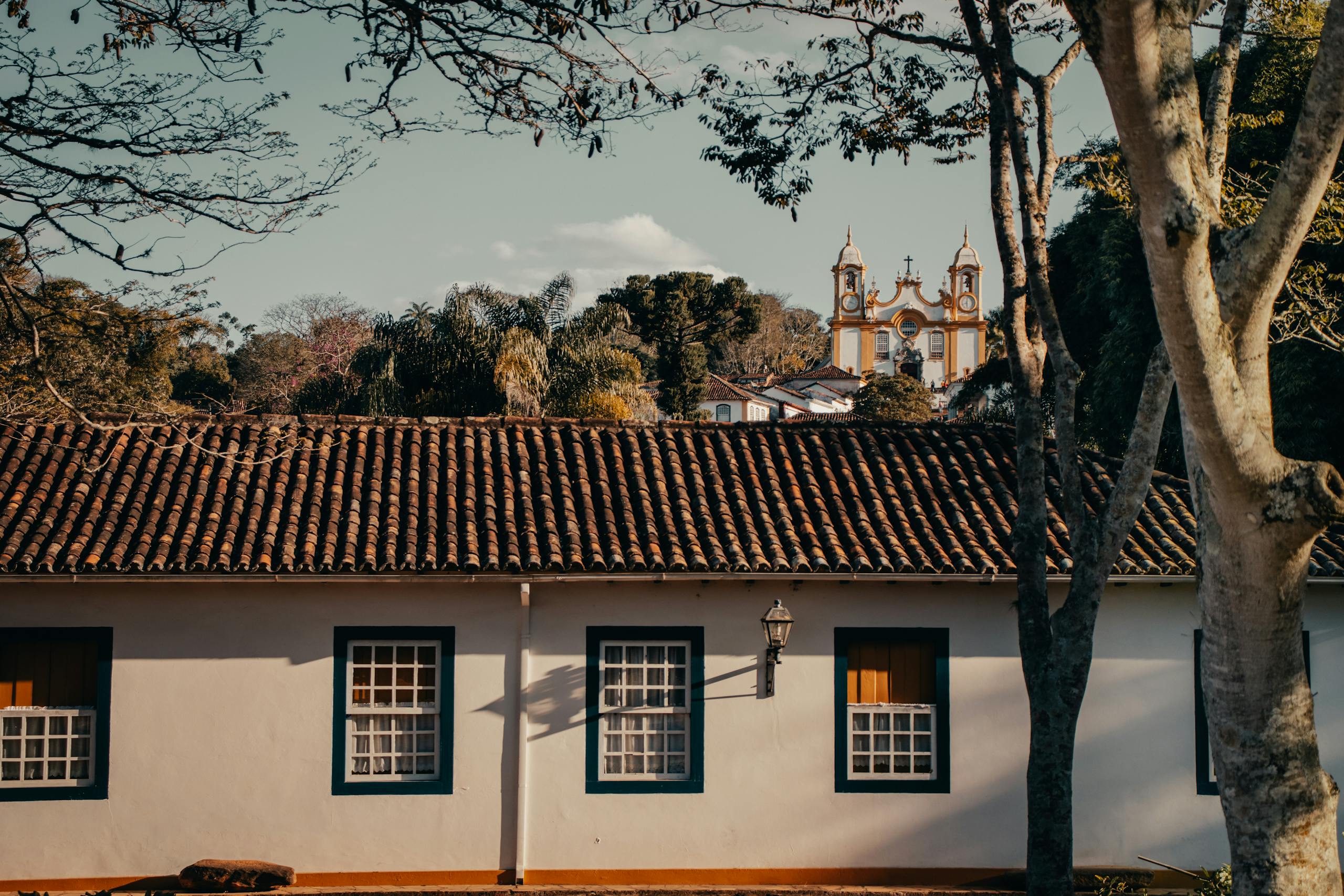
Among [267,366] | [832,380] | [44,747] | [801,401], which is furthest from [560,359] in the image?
[832,380]

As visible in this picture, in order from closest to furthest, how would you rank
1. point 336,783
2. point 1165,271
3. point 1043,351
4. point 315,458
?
1. point 1165,271
2. point 1043,351
3. point 336,783
4. point 315,458

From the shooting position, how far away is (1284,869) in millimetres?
5254

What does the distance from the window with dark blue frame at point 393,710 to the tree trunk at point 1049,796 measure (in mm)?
5303

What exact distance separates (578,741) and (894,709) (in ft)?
10.3

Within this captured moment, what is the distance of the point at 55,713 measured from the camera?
10891mm

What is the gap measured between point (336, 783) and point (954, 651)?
240 inches

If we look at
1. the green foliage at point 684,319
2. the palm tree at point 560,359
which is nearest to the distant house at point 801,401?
the green foliage at point 684,319

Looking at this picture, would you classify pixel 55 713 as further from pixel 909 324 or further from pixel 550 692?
pixel 909 324

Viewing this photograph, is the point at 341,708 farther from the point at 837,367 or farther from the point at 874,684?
the point at 837,367

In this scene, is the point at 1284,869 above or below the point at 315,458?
below

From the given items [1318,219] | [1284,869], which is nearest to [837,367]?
[1318,219]

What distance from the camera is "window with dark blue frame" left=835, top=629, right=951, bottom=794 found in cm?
1138

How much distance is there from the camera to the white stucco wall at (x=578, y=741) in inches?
428

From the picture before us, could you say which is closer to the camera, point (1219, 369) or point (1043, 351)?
point (1219, 369)
